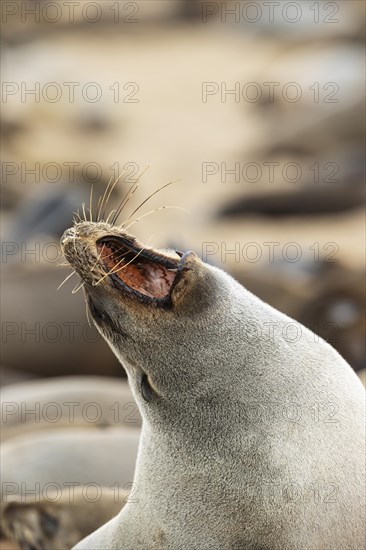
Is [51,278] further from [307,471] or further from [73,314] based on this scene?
[307,471]

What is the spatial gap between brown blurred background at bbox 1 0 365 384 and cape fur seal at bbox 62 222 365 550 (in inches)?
54.2

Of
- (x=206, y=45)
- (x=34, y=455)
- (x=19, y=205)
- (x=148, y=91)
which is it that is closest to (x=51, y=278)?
(x=34, y=455)

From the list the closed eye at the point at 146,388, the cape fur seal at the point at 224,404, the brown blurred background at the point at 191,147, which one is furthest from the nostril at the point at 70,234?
the brown blurred background at the point at 191,147

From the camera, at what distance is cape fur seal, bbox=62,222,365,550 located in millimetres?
3174

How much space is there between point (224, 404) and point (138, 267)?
517 mm

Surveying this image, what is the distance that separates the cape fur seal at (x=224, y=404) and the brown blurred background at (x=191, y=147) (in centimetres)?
138

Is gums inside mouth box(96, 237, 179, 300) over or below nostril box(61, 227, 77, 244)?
below

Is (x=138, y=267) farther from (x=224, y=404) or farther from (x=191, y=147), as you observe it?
(x=191, y=147)

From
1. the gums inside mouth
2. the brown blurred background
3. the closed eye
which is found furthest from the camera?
the brown blurred background

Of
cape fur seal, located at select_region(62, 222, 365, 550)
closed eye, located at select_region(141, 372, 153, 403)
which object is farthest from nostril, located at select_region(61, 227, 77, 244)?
closed eye, located at select_region(141, 372, 153, 403)

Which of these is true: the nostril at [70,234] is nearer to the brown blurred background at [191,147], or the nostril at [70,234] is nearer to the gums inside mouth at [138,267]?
the gums inside mouth at [138,267]

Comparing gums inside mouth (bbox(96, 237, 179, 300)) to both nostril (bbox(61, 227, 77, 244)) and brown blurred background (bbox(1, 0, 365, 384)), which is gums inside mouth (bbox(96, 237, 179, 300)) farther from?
brown blurred background (bbox(1, 0, 365, 384))

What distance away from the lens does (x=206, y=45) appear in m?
22.1

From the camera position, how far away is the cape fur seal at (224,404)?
10.4 feet
